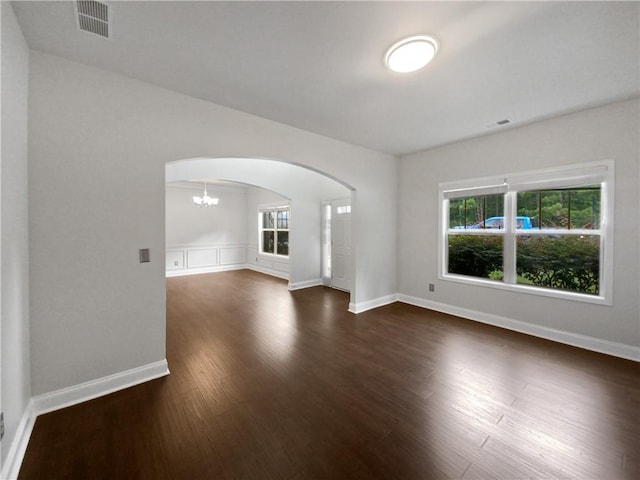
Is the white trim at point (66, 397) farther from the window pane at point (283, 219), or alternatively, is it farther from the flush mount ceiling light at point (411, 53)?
the window pane at point (283, 219)

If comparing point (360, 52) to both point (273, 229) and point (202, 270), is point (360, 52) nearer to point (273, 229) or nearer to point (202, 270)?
point (273, 229)

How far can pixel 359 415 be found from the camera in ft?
6.33

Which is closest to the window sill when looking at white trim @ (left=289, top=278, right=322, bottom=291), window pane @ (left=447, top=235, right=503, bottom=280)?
window pane @ (left=447, top=235, right=503, bottom=280)

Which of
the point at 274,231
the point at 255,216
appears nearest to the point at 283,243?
the point at 274,231

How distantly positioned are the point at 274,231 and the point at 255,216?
1138 mm

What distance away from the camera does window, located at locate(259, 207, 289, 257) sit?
7.71 meters

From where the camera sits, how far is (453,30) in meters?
1.73

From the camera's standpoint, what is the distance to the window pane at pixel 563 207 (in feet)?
9.92

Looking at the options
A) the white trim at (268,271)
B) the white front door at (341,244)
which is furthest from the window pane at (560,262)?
the white trim at (268,271)


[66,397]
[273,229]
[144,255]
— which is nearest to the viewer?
[66,397]

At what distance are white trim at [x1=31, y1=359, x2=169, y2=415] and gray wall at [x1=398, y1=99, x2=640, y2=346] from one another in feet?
13.4

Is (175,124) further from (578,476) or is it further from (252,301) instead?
(578,476)

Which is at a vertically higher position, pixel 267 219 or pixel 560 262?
pixel 267 219

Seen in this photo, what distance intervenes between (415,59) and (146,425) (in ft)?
11.1
